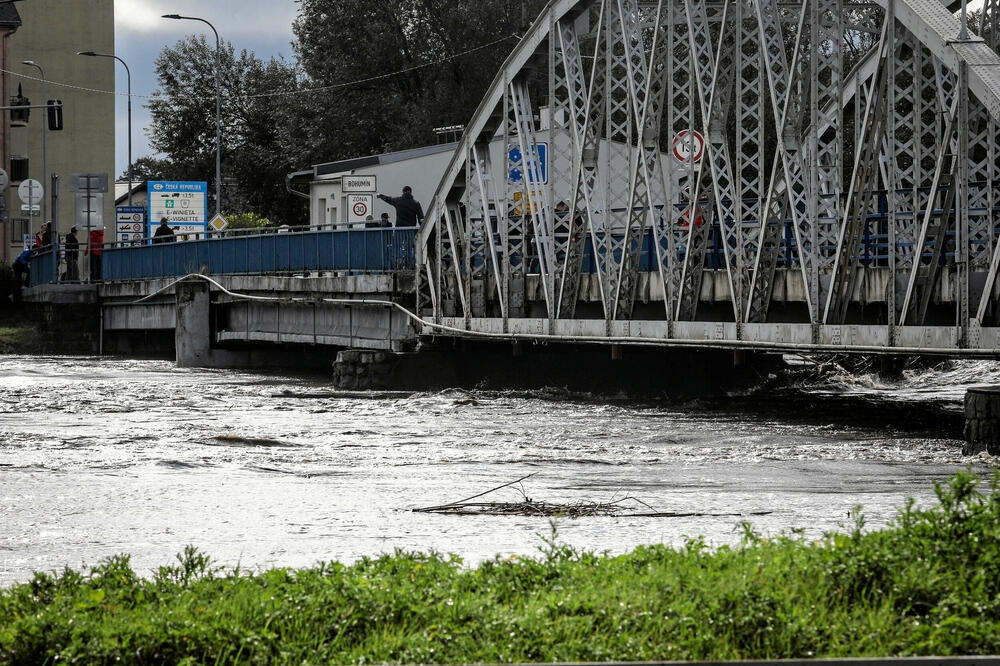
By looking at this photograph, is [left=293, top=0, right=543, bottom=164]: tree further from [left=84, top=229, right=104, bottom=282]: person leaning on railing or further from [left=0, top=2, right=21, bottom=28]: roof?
[left=84, top=229, right=104, bottom=282]: person leaning on railing

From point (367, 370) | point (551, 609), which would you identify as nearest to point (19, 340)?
point (367, 370)

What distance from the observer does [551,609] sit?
20.1 ft

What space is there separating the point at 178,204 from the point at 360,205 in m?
11.3

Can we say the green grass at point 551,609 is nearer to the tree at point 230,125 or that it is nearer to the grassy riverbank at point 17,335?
the grassy riverbank at point 17,335

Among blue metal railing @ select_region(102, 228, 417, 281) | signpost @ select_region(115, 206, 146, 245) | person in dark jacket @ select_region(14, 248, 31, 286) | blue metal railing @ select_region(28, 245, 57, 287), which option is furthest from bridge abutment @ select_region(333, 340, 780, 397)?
person in dark jacket @ select_region(14, 248, 31, 286)

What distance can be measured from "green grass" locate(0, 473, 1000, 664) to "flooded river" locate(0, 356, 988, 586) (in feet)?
6.45

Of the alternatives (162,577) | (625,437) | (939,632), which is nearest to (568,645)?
(939,632)

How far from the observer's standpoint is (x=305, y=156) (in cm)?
6794

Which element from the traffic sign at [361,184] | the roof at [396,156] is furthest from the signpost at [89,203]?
the traffic sign at [361,184]

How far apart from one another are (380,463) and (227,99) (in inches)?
2822

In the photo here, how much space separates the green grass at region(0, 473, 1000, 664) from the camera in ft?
18.7

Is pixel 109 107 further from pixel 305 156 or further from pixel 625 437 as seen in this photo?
pixel 625 437

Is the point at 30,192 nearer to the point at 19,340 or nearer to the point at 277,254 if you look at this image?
the point at 19,340

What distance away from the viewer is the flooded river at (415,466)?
394 inches
